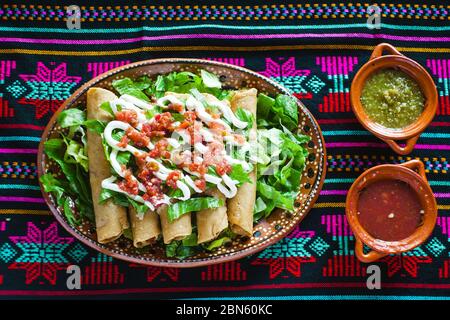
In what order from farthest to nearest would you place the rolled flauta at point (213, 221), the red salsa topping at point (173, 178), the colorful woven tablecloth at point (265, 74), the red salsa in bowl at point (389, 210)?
the colorful woven tablecloth at point (265, 74) < the red salsa in bowl at point (389, 210) < the rolled flauta at point (213, 221) < the red salsa topping at point (173, 178)

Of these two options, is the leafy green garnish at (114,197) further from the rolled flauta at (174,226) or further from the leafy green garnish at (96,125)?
the leafy green garnish at (96,125)

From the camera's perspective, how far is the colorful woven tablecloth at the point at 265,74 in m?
3.28

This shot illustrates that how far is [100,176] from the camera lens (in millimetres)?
2984

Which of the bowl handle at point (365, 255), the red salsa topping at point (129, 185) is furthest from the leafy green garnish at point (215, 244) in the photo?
the bowl handle at point (365, 255)

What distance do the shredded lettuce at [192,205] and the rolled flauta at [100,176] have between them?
0.29m

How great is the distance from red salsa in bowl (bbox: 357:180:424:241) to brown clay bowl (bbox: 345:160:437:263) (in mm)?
22

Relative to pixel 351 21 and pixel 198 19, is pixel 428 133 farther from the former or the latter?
pixel 198 19

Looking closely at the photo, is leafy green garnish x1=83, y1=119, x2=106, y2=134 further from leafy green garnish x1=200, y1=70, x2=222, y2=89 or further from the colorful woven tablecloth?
leafy green garnish x1=200, y1=70, x2=222, y2=89

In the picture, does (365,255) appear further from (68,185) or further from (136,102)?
(68,185)

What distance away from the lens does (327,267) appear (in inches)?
131

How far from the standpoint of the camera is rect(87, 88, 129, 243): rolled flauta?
297 centimetres

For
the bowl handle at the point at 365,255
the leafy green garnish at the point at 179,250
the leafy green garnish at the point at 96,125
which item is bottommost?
the bowl handle at the point at 365,255

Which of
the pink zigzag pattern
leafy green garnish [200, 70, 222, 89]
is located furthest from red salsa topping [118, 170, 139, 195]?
the pink zigzag pattern

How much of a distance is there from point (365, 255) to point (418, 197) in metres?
0.43
